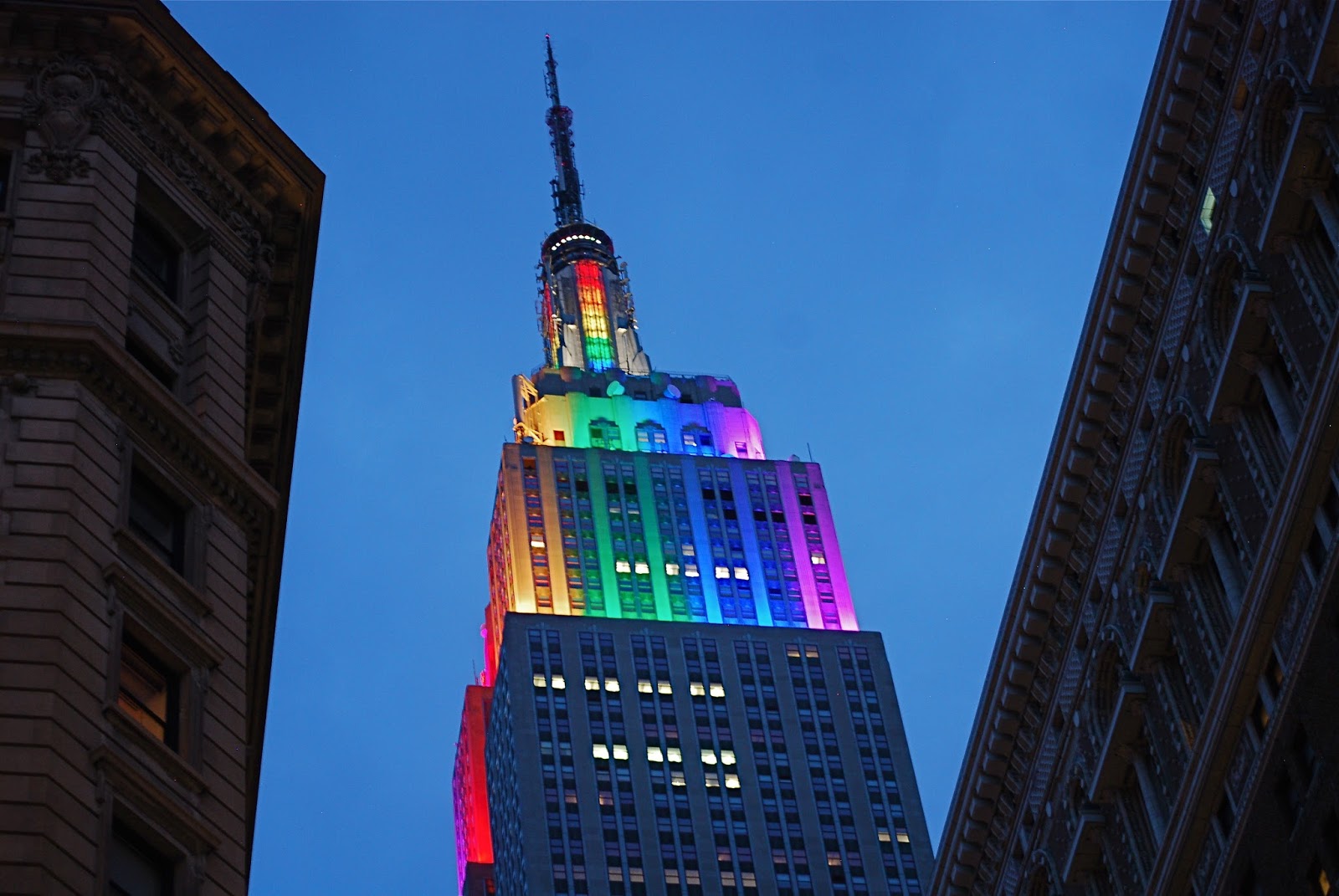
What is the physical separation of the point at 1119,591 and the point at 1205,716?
27.1ft

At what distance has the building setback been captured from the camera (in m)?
182

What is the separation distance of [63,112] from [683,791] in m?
147

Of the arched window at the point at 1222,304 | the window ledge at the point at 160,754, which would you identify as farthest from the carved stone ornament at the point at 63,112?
the arched window at the point at 1222,304

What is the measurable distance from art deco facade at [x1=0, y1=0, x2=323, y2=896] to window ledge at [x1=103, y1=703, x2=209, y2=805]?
44 mm

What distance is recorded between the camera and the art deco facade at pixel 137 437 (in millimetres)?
36125

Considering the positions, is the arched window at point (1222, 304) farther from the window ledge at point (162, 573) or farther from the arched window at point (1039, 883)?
the window ledge at point (162, 573)

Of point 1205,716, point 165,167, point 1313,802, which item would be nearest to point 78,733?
point 165,167

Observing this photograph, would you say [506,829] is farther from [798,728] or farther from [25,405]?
[25,405]

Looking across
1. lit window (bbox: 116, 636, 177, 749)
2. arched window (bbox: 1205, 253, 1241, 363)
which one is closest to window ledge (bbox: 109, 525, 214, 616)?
lit window (bbox: 116, 636, 177, 749)

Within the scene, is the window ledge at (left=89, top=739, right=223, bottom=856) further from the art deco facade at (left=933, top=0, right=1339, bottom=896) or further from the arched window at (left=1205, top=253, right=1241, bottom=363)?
the arched window at (left=1205, top=253, right=1241, bottom=363)

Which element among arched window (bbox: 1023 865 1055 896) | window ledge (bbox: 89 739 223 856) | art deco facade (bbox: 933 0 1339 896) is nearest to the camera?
window ledge (bbox: 89 739 223 856)

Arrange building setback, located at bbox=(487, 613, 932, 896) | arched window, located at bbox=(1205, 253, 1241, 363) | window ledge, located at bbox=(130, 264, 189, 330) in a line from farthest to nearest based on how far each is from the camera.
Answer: building setback, located at bbox=(487, 613, 932, 896), arched window, located at bbox=(1205, 253, 1241, 363), window ledge, located at bbox=(130, 264, 189, 330)

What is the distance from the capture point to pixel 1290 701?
55.1m

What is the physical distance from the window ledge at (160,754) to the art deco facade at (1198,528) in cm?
2659
